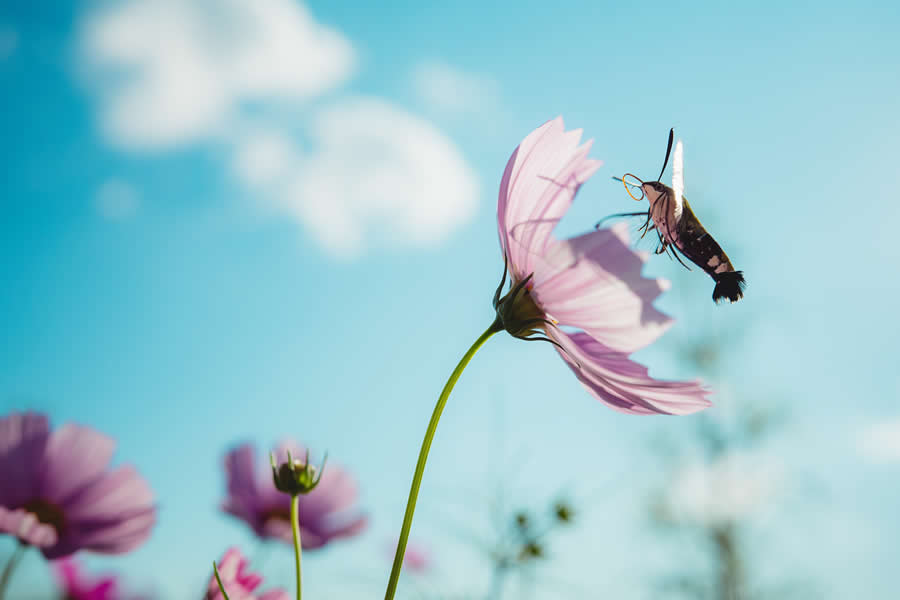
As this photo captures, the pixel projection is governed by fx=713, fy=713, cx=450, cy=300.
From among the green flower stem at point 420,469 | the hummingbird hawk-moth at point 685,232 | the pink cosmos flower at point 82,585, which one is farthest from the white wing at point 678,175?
the pink cosmos flower at point 82,585

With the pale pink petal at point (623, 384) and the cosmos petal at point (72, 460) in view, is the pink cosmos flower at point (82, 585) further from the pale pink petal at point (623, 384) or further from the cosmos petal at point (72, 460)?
the pale pink petal at point (623, 384)

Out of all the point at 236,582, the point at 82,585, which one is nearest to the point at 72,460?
the point at 82,585

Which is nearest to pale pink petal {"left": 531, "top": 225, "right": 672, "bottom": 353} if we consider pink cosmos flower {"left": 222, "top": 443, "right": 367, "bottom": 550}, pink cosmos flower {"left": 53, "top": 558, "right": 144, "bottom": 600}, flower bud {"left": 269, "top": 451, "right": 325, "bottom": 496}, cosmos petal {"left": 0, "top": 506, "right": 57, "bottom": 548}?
flower bud {"left": 269, "top": 451, "right": 325, "bottom": 496}

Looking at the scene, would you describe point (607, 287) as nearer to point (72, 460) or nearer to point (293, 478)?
point (293, 478)

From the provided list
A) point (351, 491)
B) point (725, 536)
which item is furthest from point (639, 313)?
point (725, 536)

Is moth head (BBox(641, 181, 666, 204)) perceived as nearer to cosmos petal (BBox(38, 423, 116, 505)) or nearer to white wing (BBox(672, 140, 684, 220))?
white wing (BBox(672, 140, 684, 220))

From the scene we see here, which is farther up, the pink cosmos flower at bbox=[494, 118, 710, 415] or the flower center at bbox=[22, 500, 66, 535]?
the pink cosmos flower at bbox=[494, 118, 710, 415]
